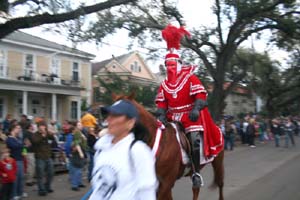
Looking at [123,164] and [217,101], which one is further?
[217,101]

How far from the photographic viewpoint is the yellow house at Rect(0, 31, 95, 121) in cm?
2984

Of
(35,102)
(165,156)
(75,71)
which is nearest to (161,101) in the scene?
(165,156)

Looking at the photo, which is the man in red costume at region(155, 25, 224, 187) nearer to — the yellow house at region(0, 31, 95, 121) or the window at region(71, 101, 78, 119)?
the yellow house at region(0, 31, 95, 121)

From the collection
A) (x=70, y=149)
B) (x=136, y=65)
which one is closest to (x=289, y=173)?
(x=70, y=149)

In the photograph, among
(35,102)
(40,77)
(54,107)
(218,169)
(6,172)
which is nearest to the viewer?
(218,169)

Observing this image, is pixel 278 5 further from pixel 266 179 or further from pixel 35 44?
pixel 35 44

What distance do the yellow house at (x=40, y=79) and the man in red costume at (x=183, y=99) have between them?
21.4 m

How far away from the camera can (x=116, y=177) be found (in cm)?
290

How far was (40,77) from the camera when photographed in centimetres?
3212

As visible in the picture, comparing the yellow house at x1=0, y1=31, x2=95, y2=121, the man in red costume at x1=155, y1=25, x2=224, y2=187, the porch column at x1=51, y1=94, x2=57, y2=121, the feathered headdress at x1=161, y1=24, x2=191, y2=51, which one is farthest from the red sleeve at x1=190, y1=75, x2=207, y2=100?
the porch column at x1=51, y1=94, x2=57, y2=121

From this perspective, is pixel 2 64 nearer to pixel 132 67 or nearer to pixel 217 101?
pixel 217 101

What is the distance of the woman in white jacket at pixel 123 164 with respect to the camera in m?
Answer: 2.86

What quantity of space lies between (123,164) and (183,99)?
3.79 m

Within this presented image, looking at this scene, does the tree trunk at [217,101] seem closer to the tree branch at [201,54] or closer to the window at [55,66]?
the tree branch at [201,54]
